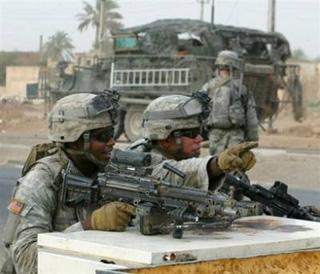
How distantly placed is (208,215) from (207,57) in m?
24.2

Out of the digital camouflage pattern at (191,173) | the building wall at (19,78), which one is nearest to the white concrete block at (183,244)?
the digital camouflage pattern at (191,173)

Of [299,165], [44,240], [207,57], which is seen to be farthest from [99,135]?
[207,57]

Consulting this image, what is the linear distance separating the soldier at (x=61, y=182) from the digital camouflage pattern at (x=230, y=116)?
7.35 m

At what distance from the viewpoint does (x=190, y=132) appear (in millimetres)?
5238

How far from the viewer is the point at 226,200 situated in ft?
12.3

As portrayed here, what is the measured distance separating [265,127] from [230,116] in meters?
29.1

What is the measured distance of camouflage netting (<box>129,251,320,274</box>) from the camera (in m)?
3.19

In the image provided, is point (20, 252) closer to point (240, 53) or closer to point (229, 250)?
point (229, 250)

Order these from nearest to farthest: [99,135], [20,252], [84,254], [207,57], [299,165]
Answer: [84,254]
[20,252]
[99,135]
[299,165]
[207,57]

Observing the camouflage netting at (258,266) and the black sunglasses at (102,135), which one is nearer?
the camouflage netting at (258,266)

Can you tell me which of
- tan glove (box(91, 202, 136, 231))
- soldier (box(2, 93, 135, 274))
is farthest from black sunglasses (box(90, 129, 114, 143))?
tan glove (box(91, 202, 136, 231))

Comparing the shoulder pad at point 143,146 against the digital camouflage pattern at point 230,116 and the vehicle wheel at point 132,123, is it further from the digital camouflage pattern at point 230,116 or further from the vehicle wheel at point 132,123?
the vehicle wheel at point 132,123

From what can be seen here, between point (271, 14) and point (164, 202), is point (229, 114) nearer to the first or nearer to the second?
point (164, 202)

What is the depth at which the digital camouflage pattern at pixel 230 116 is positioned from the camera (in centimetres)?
1220
